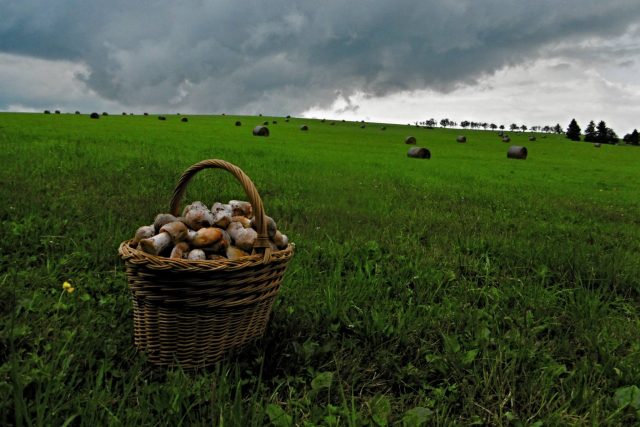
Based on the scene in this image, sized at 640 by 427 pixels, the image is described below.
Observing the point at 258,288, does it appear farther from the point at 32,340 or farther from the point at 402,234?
the point at 402,234

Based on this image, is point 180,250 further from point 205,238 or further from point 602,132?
point 602,132

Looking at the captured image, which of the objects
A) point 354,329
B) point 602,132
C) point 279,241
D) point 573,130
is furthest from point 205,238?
point 602,132

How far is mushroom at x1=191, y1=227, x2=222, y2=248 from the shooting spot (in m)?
2.82

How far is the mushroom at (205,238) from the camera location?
2816 millimetres

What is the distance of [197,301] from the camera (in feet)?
8.46

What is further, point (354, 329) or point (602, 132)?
point (602, 132)

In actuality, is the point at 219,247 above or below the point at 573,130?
below

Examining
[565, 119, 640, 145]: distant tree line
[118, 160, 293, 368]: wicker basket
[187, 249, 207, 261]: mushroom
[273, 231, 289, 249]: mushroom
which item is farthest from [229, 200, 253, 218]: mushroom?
[565, 119, 640, 145]: distant tree line

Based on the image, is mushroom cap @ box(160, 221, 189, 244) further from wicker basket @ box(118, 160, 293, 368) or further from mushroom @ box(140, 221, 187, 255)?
wicker basket @ box(118, 160, 293, 368)

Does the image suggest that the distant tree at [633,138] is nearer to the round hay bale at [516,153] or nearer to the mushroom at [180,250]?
the round hay bale at [516,153]

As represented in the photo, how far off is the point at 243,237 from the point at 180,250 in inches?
16.5

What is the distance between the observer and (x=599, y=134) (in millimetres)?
88562

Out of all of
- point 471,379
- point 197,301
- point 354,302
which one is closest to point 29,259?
point 197,301

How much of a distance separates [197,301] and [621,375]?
114 inches
